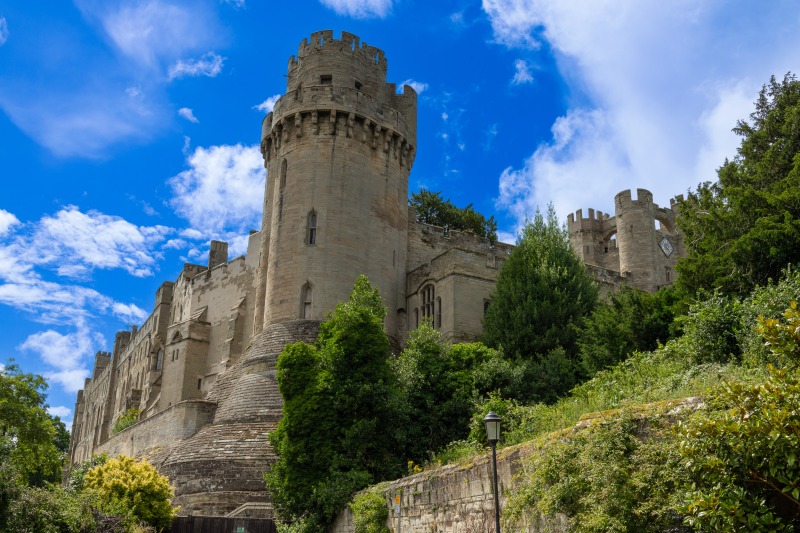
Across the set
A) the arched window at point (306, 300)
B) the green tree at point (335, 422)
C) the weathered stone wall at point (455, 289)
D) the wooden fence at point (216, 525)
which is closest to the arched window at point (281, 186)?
the arched window at point (306, 300)

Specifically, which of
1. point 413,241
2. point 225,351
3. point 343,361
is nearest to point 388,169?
point 413,241

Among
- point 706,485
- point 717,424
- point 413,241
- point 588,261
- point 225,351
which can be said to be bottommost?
point 706,485

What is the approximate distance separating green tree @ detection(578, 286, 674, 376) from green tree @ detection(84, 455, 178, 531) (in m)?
13.1

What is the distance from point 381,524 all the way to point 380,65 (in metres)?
26.8

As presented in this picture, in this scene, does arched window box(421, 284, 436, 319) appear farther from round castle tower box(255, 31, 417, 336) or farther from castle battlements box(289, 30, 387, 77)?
castle battlements box(289, 30, 387, 77)

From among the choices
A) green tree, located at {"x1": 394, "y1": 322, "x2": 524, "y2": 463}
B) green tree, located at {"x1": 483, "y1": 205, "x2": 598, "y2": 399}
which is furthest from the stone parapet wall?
green tree, located at {"x1": 483, "y1": 205, "x2": 598, "y2": 399}

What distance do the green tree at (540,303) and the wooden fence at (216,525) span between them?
10.3 metres

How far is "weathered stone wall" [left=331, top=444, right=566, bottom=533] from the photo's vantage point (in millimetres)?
12688

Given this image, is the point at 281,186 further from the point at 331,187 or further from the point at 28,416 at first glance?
the point at 28,416

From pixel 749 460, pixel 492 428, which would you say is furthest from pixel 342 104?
pixel 749 460

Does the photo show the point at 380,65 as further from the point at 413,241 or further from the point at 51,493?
the point at 51,493

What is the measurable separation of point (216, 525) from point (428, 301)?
589 inches

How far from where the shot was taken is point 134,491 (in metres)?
21.3

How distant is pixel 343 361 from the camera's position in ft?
73.7
